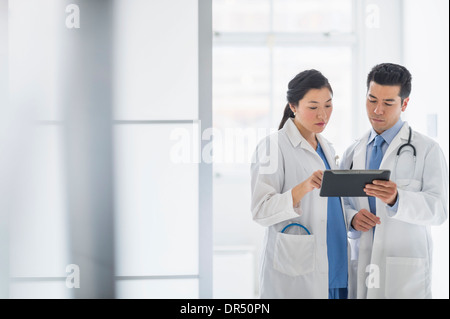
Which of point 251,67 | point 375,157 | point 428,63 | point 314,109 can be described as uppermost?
point 251,67

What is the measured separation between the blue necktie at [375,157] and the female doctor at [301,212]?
10 cm

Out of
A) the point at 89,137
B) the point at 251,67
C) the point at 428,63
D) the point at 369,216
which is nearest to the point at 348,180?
the point at 369,216

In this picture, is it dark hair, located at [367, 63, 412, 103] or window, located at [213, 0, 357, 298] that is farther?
window, located at [213, 0, 357, 298]

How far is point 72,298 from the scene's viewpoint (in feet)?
4.35

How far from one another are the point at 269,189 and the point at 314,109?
0.29 m

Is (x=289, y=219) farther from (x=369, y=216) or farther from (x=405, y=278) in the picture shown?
(x=405, y=278)

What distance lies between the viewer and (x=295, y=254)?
3.85 feet

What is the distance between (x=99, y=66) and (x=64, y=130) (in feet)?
0.79

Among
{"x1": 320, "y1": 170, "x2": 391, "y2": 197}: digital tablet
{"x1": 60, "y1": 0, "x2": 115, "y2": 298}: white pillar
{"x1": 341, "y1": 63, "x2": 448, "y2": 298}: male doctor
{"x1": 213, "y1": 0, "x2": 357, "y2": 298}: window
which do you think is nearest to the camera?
{"x1": 320, "y1": 170, "x2": 391, "y2": 197}: digital tablet

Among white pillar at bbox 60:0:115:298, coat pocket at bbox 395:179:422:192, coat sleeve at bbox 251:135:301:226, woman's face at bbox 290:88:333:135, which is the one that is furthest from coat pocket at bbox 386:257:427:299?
white pillar at bbox 60:0:115:298

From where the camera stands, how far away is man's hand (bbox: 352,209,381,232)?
1.18 meters

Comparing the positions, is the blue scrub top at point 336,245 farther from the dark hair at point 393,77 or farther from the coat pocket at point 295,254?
the dark hair at point 393,77

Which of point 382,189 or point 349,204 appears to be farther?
point 349,204

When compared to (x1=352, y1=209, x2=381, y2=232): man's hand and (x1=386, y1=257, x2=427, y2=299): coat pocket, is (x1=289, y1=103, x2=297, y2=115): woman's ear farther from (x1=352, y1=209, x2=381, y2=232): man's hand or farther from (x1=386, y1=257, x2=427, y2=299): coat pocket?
(x1=386, y1=257, x2=427, y2=299): coat pocket
